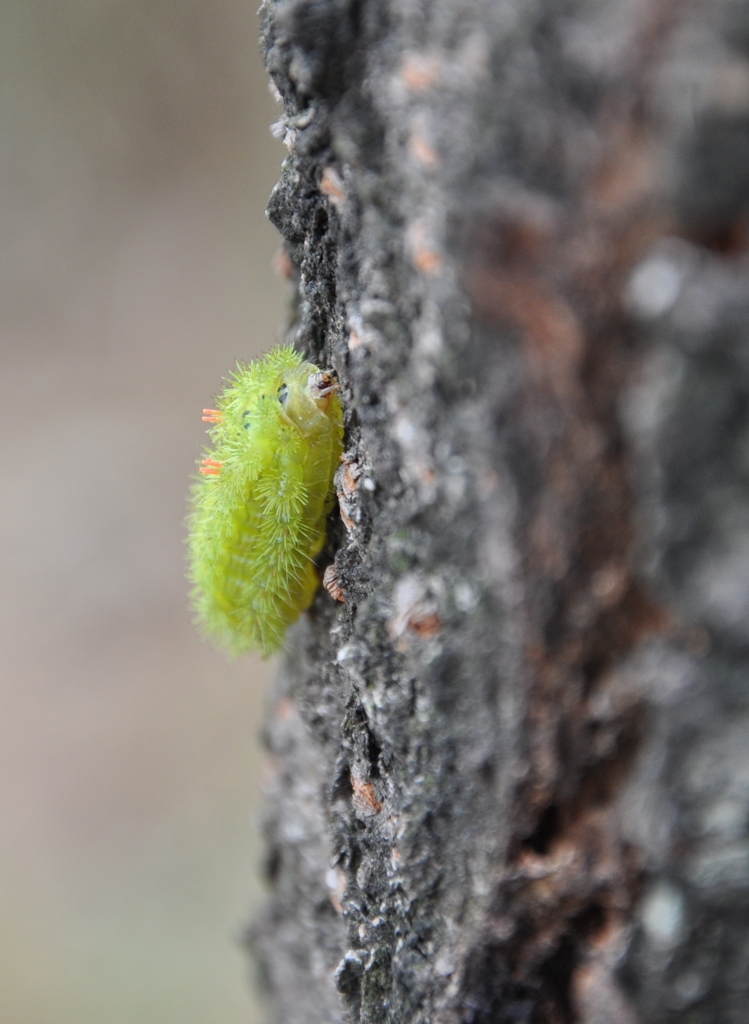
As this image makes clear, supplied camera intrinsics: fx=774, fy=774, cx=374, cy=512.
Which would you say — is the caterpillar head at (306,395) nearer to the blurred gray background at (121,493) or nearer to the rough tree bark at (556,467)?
the rough tree bark at (556,467)

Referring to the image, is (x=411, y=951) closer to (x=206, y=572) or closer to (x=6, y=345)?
(x=206, y=572)

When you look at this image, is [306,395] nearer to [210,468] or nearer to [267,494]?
[267,494]

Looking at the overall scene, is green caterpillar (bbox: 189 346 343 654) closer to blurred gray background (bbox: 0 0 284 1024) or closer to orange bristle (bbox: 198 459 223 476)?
orange bristle (bbox: 198 459 223 476)

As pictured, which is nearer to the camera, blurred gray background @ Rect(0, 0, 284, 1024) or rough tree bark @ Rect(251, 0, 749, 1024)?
rough tree bark @ Rect(251, 0, 749, 1024)

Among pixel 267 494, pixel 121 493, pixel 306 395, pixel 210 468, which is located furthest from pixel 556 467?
pixel 121 493

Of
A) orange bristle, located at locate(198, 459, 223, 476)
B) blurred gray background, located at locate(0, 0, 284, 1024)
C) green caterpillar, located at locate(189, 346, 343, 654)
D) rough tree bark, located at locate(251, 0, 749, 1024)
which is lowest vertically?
rough tree bark, located at locate(251, 0, 749, 1024)

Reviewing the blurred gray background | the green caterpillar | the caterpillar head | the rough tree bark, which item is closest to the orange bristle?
the green caterpillar
